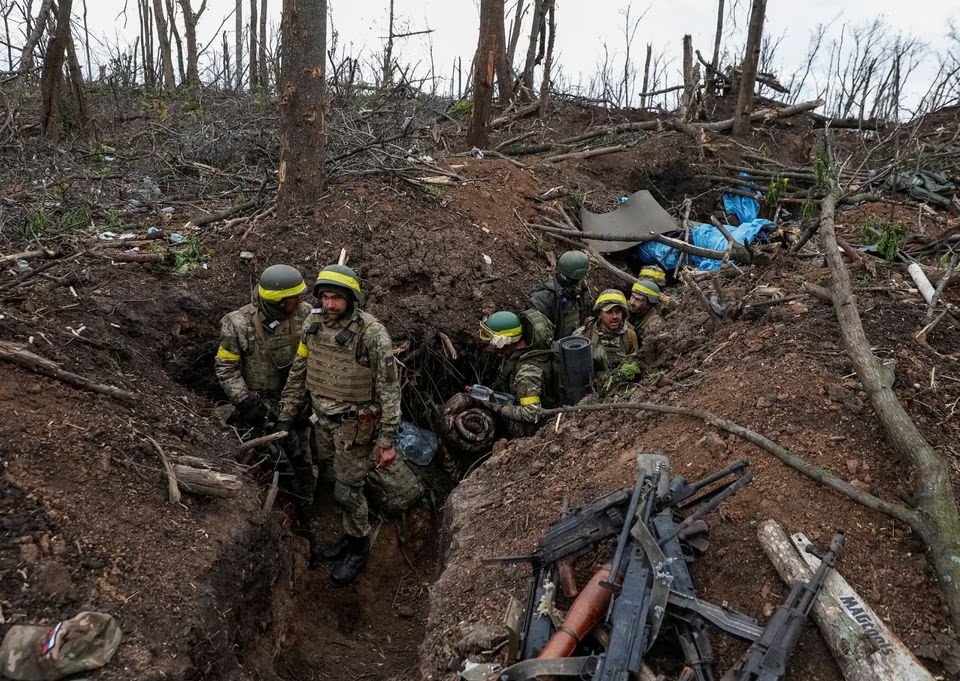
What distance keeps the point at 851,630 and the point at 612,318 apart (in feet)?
11.7

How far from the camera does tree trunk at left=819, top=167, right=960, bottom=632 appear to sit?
8.59ft

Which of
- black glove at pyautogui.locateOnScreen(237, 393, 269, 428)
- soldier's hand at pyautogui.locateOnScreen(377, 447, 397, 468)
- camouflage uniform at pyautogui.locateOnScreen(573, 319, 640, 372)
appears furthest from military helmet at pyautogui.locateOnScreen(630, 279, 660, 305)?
black glove at pyautogui.locateOnScreen(237, 393, 269, 428)

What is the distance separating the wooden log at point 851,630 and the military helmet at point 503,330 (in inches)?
121

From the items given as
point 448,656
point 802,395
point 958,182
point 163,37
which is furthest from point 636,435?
point 163,37

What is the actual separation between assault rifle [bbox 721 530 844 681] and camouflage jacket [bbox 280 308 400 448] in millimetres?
3060

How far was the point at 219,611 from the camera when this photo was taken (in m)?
3.42

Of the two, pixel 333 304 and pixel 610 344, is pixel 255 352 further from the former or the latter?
pixel 610 344

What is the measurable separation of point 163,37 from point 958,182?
14.7 meters

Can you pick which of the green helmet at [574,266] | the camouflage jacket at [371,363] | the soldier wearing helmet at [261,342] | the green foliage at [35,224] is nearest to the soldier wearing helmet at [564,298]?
the green helmet at [574,266]

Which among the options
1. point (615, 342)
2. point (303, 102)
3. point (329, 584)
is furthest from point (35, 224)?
point (615, 342)

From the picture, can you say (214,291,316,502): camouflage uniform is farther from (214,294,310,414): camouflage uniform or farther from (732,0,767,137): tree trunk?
(732,0,767,137): tree trunk

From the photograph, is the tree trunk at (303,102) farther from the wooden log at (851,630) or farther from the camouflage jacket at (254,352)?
the wooden log at (851,630)

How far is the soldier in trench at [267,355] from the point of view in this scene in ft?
17.2

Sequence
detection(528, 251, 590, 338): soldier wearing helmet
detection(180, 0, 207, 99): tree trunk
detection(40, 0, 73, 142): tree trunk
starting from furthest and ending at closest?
detection(180, 0, 207, 99): tree trunk, detection(40, 0, 73, 142): tree trunk, detection(528, 251, 590, 338): soldier wearing helmet
